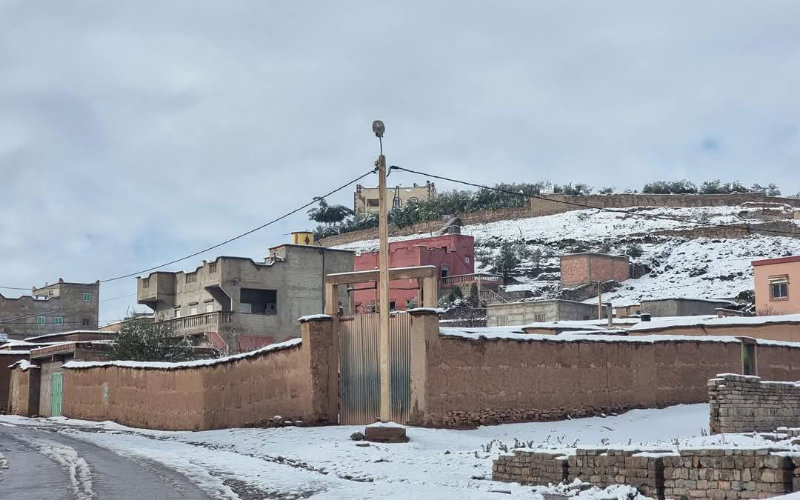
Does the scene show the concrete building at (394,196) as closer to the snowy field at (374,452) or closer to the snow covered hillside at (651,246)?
the snow covered hillside at (651,246)

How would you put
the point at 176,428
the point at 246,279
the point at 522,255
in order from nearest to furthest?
Result: the point at 176,428 → the point at 246,279 → the point at 522,255

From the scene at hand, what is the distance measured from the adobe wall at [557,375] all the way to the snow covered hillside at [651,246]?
119 ft

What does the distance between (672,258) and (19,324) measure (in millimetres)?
56087

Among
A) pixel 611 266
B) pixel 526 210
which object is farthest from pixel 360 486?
pixel 526 210

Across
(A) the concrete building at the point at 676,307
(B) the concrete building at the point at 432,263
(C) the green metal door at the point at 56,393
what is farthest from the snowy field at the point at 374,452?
(B) the concrete building at the point at 432,263

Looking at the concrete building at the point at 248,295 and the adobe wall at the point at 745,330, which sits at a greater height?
the concrete building at the point at 248,295

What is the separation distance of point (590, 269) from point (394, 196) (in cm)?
5170

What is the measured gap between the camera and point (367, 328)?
26.3 metres

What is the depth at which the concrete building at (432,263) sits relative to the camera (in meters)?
72.4

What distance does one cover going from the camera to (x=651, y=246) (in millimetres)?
90750

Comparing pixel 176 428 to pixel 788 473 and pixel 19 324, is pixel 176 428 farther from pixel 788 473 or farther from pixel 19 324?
pixel 19 324

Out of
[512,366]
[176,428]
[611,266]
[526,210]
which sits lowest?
[176,428]

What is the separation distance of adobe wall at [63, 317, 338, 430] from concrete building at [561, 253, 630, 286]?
46.2 meters

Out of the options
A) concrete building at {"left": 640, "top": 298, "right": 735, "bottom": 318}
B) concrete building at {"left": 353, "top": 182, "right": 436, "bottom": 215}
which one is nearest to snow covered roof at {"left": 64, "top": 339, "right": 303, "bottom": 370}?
concrete building at {"left": 640, "top": 298, "right": 735, "bottom": 318}
